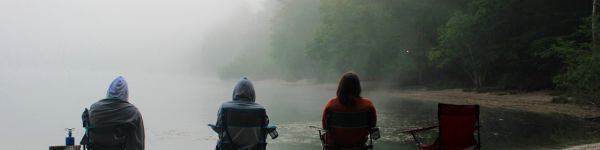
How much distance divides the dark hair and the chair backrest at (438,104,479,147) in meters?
1.13

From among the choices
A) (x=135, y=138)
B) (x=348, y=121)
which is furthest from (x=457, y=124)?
(x=135, y=138)

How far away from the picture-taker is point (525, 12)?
2866cm

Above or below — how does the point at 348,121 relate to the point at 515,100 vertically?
above

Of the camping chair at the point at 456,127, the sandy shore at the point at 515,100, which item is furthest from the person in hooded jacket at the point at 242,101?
the sandy shore at the point at 515,100

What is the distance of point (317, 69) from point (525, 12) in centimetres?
3138

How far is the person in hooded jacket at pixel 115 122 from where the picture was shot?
4.51 meters

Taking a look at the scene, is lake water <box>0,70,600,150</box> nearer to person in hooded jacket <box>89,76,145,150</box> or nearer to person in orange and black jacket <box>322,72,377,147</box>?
person in orange and black jacket <box>322,72,377,147</box>

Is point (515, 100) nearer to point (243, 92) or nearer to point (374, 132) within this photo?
point (374, 132)

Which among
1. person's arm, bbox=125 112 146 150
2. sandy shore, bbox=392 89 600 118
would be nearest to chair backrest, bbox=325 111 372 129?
person's arm, bbox=125 112 146 150

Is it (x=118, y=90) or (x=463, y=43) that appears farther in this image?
(x=463, y=43)

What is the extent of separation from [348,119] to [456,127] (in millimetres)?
1311

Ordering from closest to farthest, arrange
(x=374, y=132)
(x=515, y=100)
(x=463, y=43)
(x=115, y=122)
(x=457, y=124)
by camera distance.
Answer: (x=115, y=122)
(x=374, y=132)
(x=457, y=124)
(x=515, y=100)
(x=463, y=43)

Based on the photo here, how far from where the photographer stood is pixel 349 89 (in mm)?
4945

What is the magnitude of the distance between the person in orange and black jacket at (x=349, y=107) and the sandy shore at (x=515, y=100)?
15.1 m
